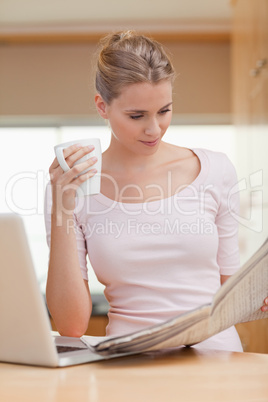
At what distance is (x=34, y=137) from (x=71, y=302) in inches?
165

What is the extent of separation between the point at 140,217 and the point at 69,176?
290mm

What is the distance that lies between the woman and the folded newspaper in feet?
1.38

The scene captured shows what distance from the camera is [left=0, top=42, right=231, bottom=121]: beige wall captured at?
5145mm

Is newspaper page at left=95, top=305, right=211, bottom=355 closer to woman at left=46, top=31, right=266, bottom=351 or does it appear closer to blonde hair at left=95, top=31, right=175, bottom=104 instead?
woman at left=46, top=31, right=266, bottom=351

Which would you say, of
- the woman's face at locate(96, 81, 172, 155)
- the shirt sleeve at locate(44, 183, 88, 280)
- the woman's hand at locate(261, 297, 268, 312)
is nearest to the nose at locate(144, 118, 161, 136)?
the woman's face at locate(96, 81, 172, 155)

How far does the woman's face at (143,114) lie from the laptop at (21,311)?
62 centimetres

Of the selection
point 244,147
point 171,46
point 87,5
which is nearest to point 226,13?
point 171,46

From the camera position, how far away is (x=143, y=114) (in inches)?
53.5

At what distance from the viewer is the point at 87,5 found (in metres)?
4.61

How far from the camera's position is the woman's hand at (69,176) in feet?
3.93

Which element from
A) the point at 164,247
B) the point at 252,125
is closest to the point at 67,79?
the point at 252,125

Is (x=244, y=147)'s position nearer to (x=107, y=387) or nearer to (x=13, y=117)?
(x=13, y=117)

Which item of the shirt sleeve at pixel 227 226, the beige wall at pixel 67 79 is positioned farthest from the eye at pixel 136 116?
the beige wall at pixel 67 79

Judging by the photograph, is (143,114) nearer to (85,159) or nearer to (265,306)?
(85,159)
